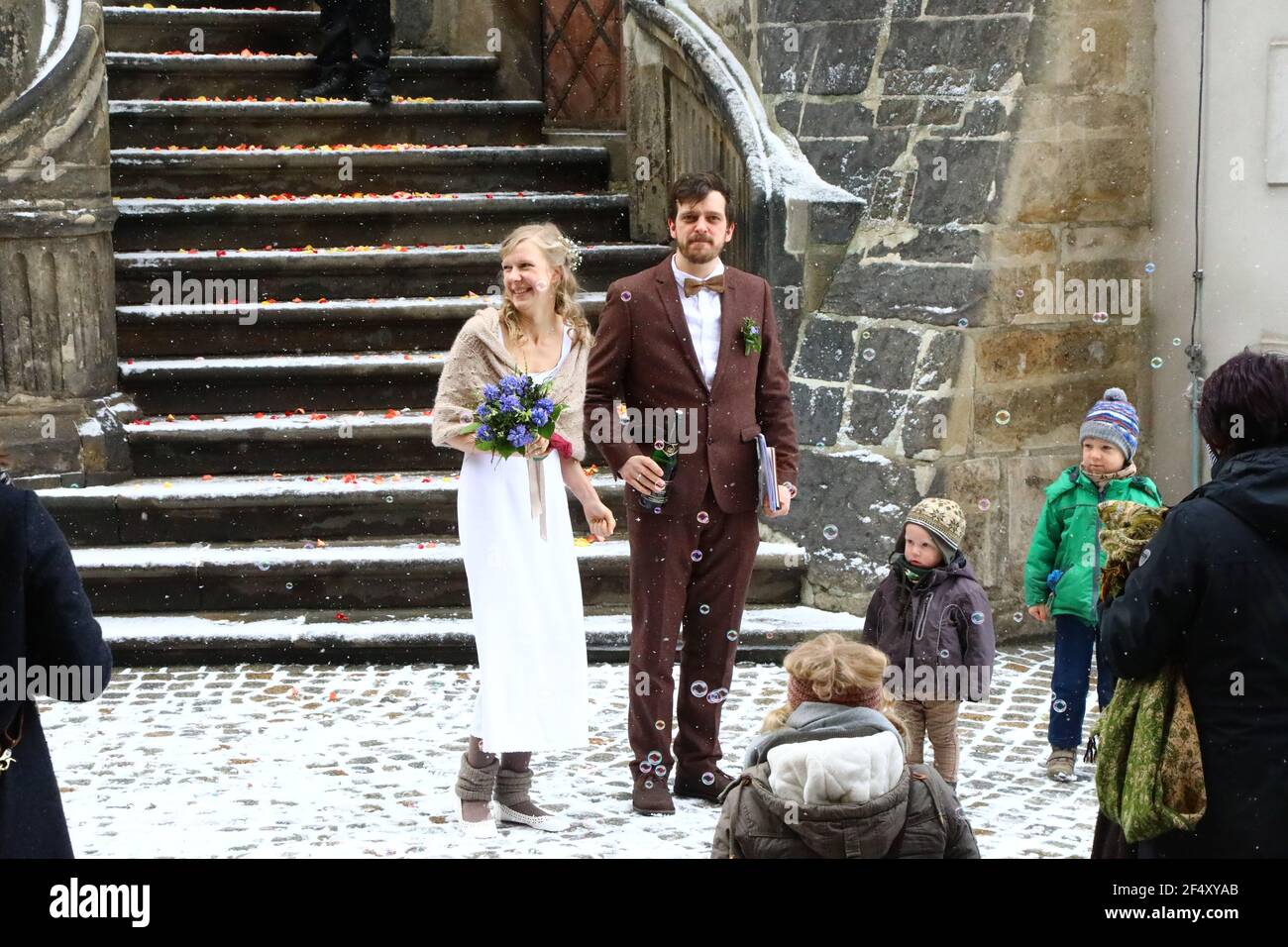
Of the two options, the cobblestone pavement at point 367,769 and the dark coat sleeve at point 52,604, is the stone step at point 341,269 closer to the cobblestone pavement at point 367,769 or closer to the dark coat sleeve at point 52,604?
the cobblestone pavement at point 367,769

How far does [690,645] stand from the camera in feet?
20.8

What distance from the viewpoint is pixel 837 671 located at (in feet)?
11.8

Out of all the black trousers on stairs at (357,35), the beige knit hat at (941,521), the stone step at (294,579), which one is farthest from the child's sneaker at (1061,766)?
the black trousers on stairs at (357,35)

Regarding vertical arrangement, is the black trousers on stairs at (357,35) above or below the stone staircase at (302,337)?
above

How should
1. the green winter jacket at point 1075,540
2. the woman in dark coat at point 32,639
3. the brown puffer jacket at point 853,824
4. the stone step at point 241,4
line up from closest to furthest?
the brown puffer jacket at point 853,824 < the woman in dark coat at point 32,639 < the green winter jacket at point 1075,540 < the stone step at point 241,4

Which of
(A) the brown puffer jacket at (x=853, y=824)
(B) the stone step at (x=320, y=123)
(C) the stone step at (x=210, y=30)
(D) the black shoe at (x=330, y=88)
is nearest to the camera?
Result: (A) the brown puffer jacket at (x=853, y=824)

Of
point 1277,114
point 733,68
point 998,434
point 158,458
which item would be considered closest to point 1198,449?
point 998,434

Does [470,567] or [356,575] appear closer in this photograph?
[470,567]

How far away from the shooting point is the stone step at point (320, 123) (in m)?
11.0

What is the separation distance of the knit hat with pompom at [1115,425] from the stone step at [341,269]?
13.7ft

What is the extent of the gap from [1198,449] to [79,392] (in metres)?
5.29

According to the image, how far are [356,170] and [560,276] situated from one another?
526 cm

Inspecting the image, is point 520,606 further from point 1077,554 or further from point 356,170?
point 356,170
